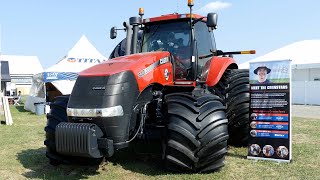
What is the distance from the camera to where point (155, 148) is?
636 cm

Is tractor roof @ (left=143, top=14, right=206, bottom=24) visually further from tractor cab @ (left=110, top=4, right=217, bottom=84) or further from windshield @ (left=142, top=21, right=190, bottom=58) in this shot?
windshield @ (left=142, top=21, right=190, bottom=58)

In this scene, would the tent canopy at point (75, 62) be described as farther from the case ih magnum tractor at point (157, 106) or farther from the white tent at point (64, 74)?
the case ih magnum tractor at point (157, 106)

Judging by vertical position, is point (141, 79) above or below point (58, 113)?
above

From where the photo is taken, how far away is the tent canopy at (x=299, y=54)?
23.6 meters

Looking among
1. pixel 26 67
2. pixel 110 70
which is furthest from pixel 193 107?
pixel 26 67

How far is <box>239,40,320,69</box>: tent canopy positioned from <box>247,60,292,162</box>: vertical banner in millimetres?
16901

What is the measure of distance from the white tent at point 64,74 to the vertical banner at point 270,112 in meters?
13.0

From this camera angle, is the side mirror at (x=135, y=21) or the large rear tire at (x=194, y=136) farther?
the side mirror at (x=135, y=21)

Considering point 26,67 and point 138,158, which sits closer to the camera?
point 138,158

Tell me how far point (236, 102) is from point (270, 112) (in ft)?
2.55

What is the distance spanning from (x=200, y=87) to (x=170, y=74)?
1.92 feet

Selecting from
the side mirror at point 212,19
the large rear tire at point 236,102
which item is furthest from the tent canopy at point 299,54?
the side mirror at point 212,19

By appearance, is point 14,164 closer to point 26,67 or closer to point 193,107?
point 193,107

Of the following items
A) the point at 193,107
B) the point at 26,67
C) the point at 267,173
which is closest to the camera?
the point at 193,107
